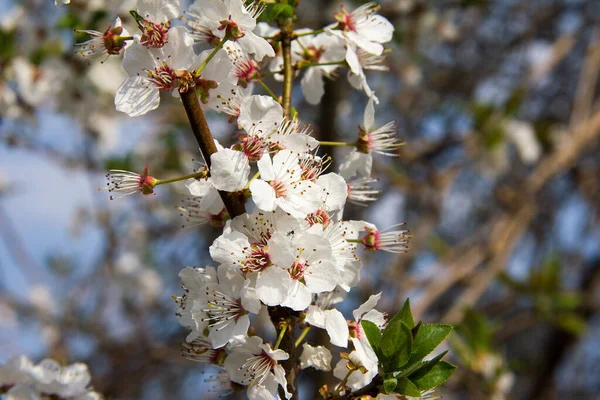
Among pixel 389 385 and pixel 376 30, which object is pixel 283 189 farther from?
pixel 376 30

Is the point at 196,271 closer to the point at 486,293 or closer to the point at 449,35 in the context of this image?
the point at 449,35

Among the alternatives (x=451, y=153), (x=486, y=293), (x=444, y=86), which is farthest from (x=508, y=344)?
(x=444, y=86)

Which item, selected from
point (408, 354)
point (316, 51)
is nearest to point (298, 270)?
point (408, 354)

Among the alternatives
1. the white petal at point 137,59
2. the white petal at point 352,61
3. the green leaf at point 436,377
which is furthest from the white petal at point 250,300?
the white petal at point 352,61

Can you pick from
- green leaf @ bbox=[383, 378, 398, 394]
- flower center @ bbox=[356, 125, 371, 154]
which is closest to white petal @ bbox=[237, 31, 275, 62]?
flower center @ bbox=[356, 125, 371, 154]

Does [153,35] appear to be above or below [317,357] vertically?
above

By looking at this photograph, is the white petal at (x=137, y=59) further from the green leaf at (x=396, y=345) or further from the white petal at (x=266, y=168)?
the green leaf at (x=396, y=345)

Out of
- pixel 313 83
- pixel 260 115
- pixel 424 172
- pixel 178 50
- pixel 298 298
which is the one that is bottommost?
pixel 424 172
